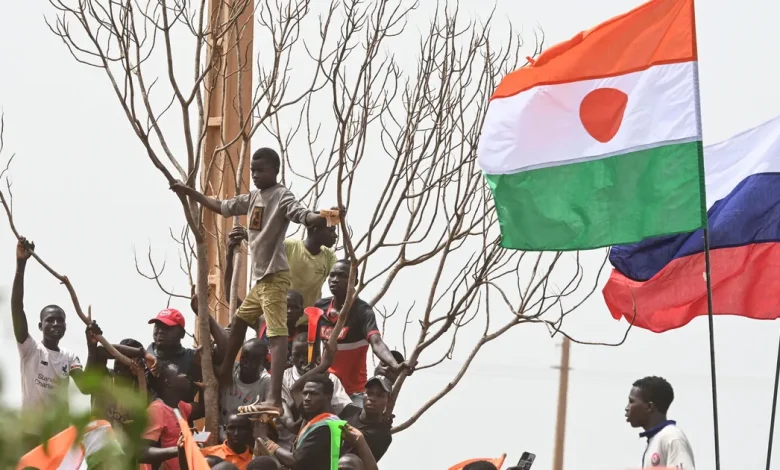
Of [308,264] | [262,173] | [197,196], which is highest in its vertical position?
[262,173]

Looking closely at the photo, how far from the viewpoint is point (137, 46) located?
9.88m

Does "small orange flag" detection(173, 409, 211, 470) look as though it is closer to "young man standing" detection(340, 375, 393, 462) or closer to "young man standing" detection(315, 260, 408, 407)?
"young man standing" detection(340, 375, 393, 462)

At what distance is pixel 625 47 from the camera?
7.75 metres

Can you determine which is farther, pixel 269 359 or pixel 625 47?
pixel 269 359

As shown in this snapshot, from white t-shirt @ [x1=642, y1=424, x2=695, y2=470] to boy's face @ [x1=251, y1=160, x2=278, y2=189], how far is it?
3080 millimetres

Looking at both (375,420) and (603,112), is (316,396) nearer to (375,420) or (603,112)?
(375,420)

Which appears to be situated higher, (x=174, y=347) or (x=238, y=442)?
(x=174, y=347)

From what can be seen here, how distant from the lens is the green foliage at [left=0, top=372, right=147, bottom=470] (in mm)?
1979

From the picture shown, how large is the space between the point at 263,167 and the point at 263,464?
2275 mm

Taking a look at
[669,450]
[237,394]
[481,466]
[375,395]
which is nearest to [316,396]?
[375,395]

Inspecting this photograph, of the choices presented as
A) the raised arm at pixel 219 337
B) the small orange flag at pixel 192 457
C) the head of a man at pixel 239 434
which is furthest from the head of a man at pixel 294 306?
the small orange flag at pixel 192 457

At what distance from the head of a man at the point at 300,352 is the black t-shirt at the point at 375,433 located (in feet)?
2.08

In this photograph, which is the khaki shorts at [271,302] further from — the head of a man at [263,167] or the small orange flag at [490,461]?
the small orange flag at [490,461]

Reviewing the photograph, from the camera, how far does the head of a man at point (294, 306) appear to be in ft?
29.6
